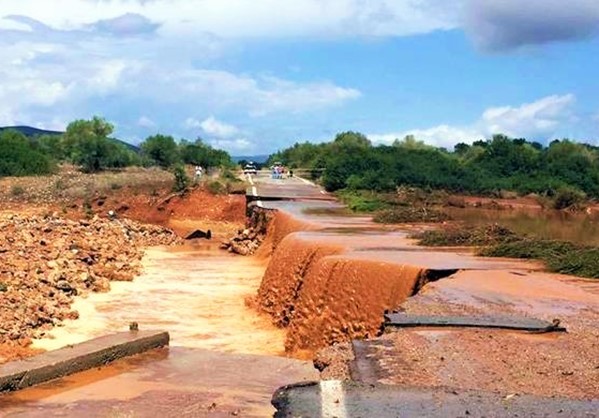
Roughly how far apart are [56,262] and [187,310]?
16.2 ft

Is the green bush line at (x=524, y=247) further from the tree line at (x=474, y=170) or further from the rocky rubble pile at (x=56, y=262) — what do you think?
the tree line at (x=474, y=170)

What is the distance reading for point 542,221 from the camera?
116ft

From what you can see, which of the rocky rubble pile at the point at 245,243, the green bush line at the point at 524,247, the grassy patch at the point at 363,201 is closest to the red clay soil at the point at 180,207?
the grassy patch at the point at 363,201

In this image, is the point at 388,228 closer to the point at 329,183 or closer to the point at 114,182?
the point at 329,183

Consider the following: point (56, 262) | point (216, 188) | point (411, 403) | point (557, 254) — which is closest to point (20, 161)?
point (216, 188)

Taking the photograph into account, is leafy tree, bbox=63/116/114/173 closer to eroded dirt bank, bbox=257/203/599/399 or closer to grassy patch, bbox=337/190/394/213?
grassy patch, bbox=337/190/394/213

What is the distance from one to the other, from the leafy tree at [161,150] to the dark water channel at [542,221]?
4658 cm

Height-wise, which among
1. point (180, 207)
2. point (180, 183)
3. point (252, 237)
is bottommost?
point (252, 237)

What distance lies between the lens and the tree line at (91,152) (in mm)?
60594

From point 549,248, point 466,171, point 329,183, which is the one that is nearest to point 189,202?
point 329,183

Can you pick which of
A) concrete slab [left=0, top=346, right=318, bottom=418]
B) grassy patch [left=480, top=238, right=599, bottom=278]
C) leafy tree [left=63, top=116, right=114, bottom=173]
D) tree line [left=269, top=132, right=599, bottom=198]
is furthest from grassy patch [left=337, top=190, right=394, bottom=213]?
leafy tree [left=63, top=116, right=114, bottom=173]

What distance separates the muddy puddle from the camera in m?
15.1

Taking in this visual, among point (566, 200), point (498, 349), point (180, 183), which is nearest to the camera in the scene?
point (498, 349)

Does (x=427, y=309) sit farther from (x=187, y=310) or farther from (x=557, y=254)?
(x=187, y=310)
